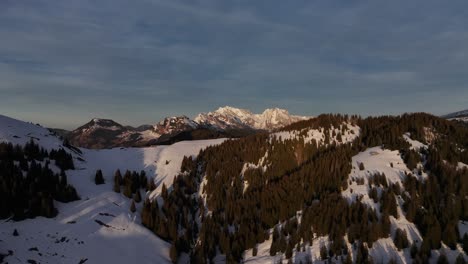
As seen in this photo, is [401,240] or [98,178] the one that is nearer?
[401,240]

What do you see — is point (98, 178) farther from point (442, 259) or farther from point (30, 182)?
point (442, 259)

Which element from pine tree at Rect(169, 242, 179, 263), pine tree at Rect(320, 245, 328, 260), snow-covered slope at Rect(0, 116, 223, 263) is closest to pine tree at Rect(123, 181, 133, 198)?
snow-covered slope at Rect(0, 116, 223, 263)

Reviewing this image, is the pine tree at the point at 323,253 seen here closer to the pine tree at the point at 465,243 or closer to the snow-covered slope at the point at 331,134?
the pine tree at the point at 465,243

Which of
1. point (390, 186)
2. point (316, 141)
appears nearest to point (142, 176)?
point (316, 141)

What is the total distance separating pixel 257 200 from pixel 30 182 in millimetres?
30436

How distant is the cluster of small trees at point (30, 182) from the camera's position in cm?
3909

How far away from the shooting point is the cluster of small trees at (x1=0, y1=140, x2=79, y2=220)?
128 feet

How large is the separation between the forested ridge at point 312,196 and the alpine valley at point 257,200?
0.17 meters

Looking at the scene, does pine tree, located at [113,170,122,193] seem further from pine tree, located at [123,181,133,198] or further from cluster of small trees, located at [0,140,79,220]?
cluster of small trees, located at [0,140,79,220]

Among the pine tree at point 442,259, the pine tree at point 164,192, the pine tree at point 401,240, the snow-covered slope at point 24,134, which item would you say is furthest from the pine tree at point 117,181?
the pine tree at point 442,259

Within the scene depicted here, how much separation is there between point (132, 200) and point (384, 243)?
34.6 meters

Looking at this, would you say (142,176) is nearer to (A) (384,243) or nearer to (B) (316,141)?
(B) (316,141)

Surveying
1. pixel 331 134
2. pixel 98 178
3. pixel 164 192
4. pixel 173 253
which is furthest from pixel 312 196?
pixel 98 178

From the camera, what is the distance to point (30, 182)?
145 feet
